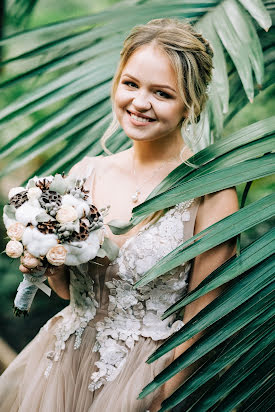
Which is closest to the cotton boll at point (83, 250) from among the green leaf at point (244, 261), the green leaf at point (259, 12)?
the green leaf at point (244, 261)

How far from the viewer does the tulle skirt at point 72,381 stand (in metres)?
1.15

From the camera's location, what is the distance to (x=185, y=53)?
1.17m

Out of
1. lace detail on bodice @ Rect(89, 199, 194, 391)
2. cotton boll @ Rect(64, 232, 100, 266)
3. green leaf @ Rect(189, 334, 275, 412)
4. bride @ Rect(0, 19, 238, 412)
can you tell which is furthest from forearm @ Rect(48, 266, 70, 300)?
green leaf @ Rect(189, 334, 275, 412)

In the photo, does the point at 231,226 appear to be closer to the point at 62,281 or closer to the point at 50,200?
the point at 50,200

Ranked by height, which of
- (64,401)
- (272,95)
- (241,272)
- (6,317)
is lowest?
(6,317)

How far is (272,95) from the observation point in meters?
1.99

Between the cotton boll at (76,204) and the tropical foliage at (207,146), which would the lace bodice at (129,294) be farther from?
the cotton boll at (76,204)

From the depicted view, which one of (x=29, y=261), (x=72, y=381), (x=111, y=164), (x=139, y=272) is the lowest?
(x=72, y=381)

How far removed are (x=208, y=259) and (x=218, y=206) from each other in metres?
0.11

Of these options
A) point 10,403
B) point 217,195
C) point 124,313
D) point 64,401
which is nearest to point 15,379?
point 10,403

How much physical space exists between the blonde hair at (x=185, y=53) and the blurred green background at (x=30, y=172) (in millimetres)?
793

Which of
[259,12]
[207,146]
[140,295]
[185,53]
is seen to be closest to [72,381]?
[140,295]

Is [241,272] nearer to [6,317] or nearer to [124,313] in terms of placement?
[124,313]

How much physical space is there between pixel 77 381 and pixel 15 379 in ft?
0.63
